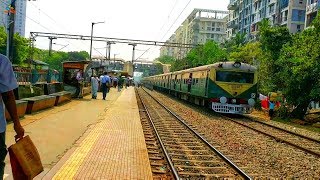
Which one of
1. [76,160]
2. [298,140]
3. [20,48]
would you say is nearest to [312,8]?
[20,48]

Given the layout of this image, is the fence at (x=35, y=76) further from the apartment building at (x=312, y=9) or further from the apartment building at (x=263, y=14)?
the apartment building at (x=312, y=9)

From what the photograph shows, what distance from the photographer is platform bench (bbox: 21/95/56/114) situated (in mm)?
15136

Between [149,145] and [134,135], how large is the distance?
768 millimetres

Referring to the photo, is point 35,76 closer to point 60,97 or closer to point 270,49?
point 60,97

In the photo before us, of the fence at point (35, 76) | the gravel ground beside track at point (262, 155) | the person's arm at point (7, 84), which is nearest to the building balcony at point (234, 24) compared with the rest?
the fence at point (35, 76)

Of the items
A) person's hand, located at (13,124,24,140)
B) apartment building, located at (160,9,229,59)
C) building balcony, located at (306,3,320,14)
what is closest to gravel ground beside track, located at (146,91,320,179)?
person's hand, located at (13,124,24,140)

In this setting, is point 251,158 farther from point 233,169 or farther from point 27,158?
point 27,158

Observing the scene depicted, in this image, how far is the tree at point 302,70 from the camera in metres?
19.8

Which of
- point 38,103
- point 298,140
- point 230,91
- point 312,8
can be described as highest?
point 312,8

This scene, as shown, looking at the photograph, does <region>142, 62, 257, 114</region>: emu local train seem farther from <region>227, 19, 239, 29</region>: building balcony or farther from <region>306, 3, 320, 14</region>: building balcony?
<region>227, 19, 239, 29</region>: building balcony

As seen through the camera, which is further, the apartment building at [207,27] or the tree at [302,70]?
the apartment building at [207,27]

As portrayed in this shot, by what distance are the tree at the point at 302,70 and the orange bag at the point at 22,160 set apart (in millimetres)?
17313

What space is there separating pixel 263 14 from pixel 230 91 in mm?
56127

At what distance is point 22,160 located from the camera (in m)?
4.12
